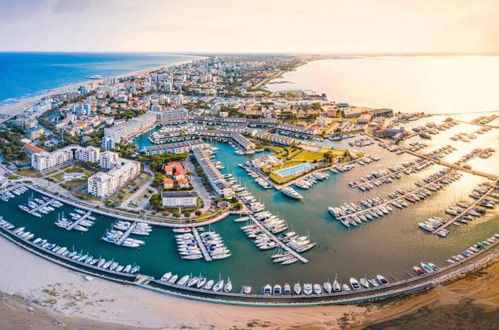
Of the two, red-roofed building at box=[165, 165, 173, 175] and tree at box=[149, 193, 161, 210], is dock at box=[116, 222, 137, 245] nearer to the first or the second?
tree at box=[149, 193, 161, 210]

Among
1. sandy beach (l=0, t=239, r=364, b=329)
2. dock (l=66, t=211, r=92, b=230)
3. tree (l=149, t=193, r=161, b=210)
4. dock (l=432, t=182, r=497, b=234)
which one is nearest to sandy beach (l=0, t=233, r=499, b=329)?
sandy beach (l=0, t=239, r=364, b=329)

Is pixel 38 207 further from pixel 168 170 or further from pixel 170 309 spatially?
pixel 170 309

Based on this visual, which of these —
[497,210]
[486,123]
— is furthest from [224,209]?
[486,123]

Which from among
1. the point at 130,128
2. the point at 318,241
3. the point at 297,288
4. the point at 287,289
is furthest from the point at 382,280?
the point at 130,128

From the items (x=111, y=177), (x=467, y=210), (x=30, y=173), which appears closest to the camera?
(x=467, y=210)

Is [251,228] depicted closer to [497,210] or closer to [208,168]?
[208,168]

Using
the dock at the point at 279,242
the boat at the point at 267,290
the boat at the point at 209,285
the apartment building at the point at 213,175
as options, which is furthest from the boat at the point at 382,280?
the apartment building at the point at 213,175
